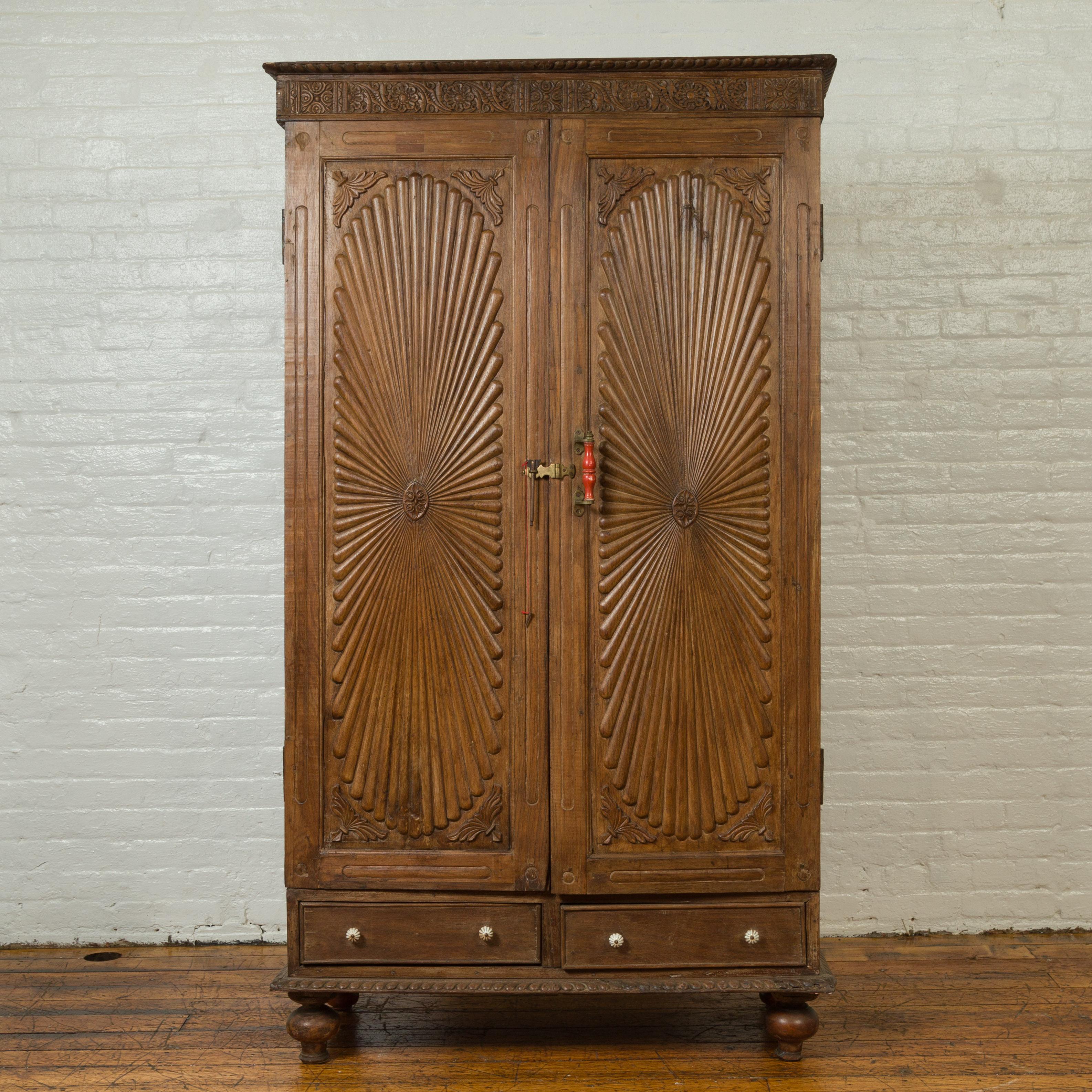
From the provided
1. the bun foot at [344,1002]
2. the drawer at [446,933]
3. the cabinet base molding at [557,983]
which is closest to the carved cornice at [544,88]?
the drawer at [446,933]

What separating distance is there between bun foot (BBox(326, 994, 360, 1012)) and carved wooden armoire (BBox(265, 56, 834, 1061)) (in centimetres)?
18

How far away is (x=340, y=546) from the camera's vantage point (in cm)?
233

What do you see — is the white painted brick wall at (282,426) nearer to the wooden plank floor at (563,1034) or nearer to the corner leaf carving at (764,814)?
the wooden plank floor at (563,1034)

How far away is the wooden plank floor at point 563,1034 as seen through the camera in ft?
7.52

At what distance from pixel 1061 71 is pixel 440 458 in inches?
92.9

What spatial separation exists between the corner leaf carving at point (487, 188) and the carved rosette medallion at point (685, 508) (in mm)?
752

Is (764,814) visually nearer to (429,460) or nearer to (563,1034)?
(563,1034)

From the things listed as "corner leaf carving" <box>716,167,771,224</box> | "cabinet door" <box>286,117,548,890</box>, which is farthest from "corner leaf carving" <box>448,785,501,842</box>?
"corner leaf carving" <box>716,167,771,224</box>

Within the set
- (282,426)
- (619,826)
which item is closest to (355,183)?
(282,426)

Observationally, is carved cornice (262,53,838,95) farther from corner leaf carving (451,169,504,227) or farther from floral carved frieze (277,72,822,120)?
corner leaf carving (451,169,504,227)

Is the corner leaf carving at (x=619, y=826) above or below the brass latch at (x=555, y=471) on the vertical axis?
below

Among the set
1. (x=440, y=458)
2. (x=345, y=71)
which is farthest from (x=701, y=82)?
(x=440, y=458)

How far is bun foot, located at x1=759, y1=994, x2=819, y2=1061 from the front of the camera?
7.74 feet

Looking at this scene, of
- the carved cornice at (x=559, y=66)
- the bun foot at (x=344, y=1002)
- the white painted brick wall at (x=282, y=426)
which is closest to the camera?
the carved cornice at (x=559, y=66)
